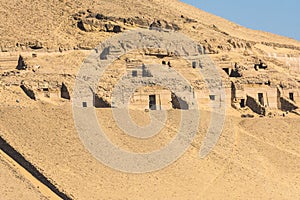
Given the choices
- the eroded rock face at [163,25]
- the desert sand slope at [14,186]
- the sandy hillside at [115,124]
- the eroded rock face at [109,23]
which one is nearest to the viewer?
the desert sand slope at [14,186]

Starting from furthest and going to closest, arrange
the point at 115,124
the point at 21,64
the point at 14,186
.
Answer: the point at 21,64 < the point at 115,124 < the point at 14,186

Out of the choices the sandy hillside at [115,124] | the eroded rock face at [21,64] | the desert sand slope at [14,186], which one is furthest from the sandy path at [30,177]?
the eroded rock face at [21,64]

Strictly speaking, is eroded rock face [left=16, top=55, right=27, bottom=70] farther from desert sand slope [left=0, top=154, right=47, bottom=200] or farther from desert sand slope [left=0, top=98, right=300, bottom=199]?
desert sand slope [left=0, top=154, right=47, bottom=200]

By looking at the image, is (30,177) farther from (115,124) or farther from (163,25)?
(163,25)

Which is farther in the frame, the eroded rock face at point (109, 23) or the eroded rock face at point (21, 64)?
the eroded rock face at point (109, 23)

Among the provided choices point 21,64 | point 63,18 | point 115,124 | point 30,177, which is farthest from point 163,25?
point 30,177

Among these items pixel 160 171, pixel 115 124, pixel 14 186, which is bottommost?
pixel 160 171

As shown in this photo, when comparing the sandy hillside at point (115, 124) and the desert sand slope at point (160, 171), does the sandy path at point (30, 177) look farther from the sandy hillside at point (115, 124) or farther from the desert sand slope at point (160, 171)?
the desert sand slope at point (160, 171)

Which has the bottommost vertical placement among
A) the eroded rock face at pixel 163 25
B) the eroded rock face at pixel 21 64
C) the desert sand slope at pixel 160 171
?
the desert sand slope at pixel 160 171

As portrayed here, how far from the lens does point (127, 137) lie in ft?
152

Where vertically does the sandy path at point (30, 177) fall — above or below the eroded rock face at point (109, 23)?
below

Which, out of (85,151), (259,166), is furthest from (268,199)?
(85,151)

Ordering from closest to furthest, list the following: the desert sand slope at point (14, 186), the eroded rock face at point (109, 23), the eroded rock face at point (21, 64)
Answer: the desert sand slope at point (14, 186)
the eroded rock face at point (21, 64)
the eroded rock face at point (109, 23)

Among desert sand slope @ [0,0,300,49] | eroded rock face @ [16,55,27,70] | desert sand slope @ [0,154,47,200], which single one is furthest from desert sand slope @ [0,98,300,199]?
desert sand slope @ [0,0,300,49]
